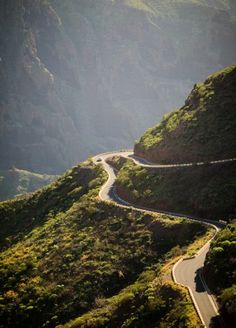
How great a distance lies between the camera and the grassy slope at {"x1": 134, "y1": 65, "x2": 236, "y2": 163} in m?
71.3

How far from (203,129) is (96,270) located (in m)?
33.4

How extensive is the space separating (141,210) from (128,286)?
17.1m

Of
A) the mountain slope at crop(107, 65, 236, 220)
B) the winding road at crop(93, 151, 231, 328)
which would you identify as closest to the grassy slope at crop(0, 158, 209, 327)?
the winding road at crop(93, 151, 231, 328)

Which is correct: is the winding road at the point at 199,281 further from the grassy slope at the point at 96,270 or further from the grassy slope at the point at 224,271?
the grassy slope at the point at 96,270

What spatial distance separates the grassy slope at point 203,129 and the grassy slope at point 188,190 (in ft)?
15.5

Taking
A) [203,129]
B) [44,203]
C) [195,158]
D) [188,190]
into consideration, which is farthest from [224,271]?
[44,203]

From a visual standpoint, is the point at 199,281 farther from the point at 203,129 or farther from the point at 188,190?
the point at 203,129

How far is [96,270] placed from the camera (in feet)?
178

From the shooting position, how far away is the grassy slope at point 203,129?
71312 millimetres

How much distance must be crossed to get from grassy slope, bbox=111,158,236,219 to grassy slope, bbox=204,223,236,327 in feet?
37.9

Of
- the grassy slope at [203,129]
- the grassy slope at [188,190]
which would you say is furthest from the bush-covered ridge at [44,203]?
the grassy slope at [188,190]

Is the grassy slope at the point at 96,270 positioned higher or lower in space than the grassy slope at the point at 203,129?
lower

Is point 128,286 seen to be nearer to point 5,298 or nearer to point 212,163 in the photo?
point 5,298

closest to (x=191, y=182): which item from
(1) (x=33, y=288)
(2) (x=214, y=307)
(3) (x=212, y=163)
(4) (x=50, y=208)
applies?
(3) (x=212, y=163)
